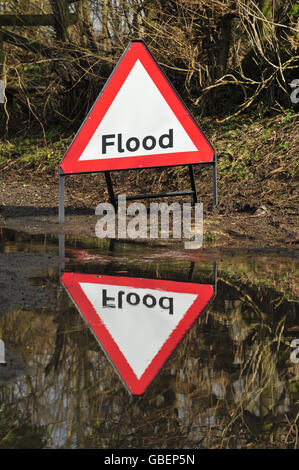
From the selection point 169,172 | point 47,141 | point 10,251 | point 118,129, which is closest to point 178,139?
point 118,129

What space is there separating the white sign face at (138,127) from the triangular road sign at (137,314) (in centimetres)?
269

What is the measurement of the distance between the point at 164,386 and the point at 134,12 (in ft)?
27.6

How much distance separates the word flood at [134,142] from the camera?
682 cm

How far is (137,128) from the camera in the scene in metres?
6.91

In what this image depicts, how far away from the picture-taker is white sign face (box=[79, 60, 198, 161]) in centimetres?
682
